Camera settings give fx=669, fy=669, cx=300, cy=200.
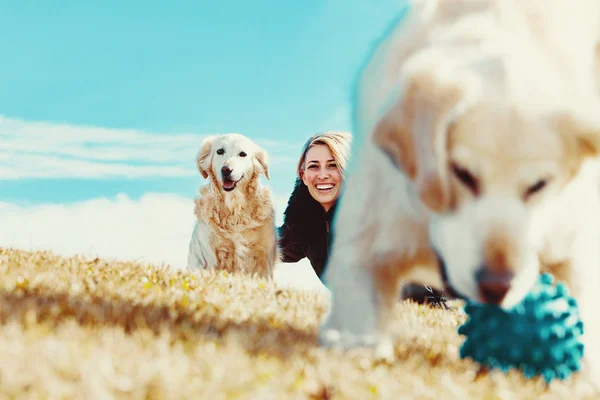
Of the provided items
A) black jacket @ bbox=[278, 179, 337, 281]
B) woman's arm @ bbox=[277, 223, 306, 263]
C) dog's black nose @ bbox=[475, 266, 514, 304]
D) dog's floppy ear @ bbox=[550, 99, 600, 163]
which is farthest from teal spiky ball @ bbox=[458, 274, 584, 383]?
woman's arm @ bbox=[277, 223, 306, 263]

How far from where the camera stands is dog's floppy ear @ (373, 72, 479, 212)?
2.44 metres

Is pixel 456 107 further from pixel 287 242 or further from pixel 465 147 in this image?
pixel 287 242

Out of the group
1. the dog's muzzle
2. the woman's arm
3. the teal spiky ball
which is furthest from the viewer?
the woman's arm

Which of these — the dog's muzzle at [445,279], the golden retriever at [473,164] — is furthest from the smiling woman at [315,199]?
the dog's muzzle at [445,279]

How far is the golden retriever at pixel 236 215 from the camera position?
898 centimetres

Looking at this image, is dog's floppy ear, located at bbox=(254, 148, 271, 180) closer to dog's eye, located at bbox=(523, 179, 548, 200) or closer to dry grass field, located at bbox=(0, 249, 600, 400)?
dry grass field, located at bbox=(0, 249, 600, 400)

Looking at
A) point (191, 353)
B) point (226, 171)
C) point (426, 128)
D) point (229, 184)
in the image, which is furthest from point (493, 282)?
point (229, 184)

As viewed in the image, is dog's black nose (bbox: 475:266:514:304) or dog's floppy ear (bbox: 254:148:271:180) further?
dog's floppy ear (bbox: 254:148:271:180)

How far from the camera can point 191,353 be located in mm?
2646

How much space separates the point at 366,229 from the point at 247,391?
112 centimetres

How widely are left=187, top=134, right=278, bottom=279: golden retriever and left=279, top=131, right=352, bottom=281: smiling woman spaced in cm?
33

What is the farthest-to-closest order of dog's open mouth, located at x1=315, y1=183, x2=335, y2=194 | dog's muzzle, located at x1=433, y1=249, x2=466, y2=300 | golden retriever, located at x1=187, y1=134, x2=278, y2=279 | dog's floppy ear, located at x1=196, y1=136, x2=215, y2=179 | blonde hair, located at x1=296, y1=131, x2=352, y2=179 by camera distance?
dog's floppy ear, located at x1=196, y1=136, x2=215, y2=179
golden retriever, located at x1=187, y1=134, x2=278, y2=279
dog's open mouth, located at x1=315, y1=183, x2=335, y2=194
blonde hair, located at x1=296, y1=131, x2=352, y2=179
dog's muzzle, located at x1=433, y1=249, x2=466, y2=300

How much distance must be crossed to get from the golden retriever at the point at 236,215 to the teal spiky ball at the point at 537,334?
236 inches

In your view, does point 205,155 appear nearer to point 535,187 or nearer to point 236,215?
point 236,215
